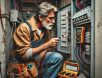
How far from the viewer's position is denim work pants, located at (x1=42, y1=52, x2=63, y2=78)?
2.58m

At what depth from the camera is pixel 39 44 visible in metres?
2.84

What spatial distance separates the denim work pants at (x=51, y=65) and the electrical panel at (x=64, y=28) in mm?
181

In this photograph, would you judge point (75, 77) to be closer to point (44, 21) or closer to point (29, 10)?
point (44, 21)

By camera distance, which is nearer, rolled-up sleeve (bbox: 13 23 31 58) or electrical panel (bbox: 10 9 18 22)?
rolled-up sleeve (bbox: 13 23 31 58)

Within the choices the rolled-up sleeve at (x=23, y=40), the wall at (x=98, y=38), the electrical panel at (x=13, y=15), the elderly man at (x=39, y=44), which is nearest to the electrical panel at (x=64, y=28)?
the elderly man at (x=39, y=44)

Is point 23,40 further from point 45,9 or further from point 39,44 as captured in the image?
point 45,9

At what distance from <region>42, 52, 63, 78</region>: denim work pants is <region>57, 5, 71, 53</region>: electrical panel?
181mm

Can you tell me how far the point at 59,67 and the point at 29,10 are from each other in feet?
3.73

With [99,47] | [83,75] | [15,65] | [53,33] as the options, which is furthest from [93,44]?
[53,33]

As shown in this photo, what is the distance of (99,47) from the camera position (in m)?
1.79

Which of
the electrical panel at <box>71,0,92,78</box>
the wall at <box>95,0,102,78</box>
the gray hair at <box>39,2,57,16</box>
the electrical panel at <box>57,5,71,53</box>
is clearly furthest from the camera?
the gray hair at <box>39,2,57,16</box>

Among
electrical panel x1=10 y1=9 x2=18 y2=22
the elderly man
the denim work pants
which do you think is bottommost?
the denim work pants

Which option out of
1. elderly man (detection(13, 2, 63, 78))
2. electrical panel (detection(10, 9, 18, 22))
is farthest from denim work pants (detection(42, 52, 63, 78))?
electrical panel (detection(10, 9, 18, 22))

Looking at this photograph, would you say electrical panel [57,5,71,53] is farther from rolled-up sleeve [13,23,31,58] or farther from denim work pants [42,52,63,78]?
rolled-up sleeve [13,23,31,58]
